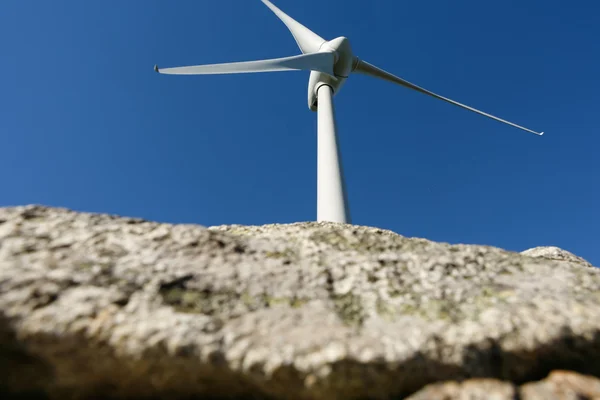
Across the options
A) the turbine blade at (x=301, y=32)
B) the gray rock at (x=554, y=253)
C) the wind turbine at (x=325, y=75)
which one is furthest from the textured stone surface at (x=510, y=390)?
the turbine blade at (x=301, y=32)

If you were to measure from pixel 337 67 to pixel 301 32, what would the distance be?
412 cm

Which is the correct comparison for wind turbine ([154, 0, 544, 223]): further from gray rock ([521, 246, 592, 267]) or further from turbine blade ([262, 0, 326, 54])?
gray rock ([521, 246, 592, 267])

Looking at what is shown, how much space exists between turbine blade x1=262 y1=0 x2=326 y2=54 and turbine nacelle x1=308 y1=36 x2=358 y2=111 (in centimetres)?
85

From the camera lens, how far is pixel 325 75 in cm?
2686

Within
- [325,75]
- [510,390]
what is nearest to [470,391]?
[510,390]

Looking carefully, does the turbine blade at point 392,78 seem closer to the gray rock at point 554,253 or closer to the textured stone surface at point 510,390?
the gray rock at point 554,253

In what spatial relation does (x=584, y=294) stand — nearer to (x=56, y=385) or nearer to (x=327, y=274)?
(x=327, y=274)

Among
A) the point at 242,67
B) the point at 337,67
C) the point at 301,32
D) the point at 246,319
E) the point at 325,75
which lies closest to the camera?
the point at 246,319

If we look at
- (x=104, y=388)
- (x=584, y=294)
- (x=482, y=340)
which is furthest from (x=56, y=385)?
(x=584, y=294)

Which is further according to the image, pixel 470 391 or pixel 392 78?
pixel 392 78

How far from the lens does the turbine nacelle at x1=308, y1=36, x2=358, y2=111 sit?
27.1 metres

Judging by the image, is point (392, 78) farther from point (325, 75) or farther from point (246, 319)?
point (246, 319)

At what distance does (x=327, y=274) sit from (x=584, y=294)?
2.10 meters

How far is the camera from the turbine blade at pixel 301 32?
93.1ft
